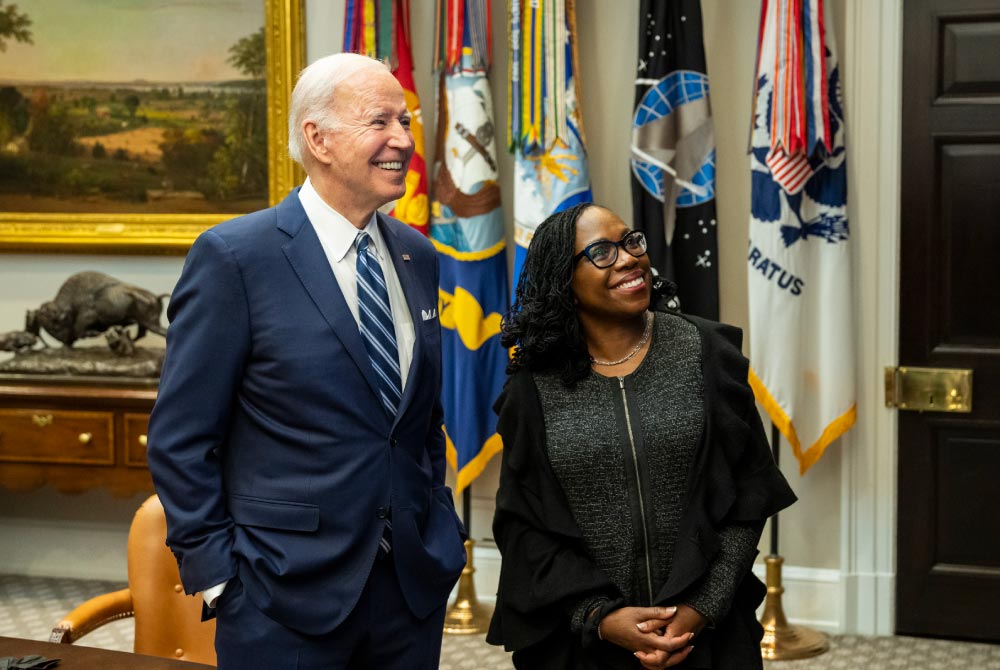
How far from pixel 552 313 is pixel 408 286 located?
339mm

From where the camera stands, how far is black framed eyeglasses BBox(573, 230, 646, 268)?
7.80ft

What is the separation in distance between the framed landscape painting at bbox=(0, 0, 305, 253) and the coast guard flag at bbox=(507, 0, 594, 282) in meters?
1.03

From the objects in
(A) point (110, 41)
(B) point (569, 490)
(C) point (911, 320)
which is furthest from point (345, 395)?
(A) point (110, 41)

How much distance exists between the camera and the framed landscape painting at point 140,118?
191 inches

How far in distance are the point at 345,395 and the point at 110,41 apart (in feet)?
11.5

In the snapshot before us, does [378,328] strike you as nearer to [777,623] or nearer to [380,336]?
[380,336]

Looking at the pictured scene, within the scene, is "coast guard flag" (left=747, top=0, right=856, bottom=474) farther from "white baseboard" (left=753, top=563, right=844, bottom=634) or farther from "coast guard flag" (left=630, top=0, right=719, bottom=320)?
"white baseboard" (left=753, top=563, right=844, bottom=634)

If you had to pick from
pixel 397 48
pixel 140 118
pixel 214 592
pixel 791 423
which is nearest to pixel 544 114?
pixel 397 48

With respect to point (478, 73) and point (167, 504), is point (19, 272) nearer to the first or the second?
point (478, 73)

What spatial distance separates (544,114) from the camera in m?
4.26

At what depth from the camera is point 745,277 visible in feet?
14.8

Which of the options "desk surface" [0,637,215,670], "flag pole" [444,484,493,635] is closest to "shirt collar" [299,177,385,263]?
"desk surface" [0,637,215,670]

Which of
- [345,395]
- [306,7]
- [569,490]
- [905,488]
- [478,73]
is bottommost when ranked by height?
[905,488]

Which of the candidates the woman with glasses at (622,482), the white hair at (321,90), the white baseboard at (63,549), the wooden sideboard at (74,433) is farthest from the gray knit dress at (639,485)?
the white baseboard at (63,549)
